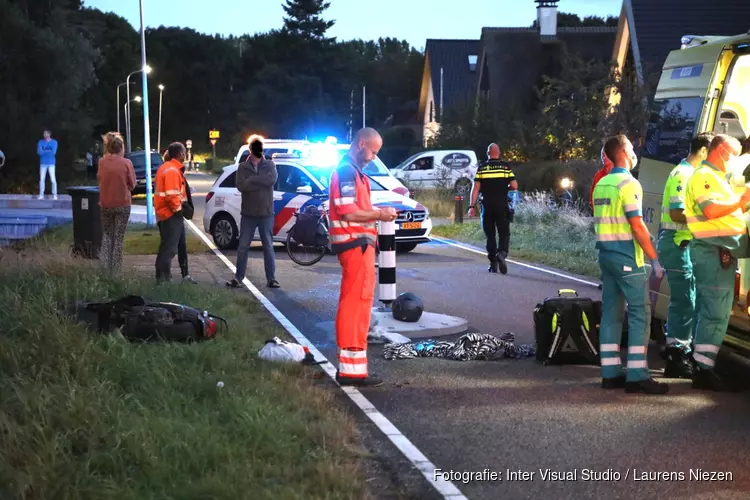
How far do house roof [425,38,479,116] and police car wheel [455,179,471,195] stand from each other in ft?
105

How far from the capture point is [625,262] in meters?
7.82

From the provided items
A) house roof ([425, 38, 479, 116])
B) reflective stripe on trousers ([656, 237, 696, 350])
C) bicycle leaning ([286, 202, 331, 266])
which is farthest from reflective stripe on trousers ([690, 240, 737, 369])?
house roof ([425, 38, 479, 116])

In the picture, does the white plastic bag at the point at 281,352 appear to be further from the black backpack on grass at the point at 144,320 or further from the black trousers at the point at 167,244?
the black trousers at the point at 167,244

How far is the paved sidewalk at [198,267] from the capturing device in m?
15.1

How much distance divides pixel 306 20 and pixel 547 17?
46.7 meters

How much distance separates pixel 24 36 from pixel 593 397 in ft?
109

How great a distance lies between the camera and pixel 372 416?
727 cm

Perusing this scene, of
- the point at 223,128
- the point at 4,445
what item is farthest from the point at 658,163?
the point at 223,128

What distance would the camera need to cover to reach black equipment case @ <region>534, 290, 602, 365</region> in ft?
29.1

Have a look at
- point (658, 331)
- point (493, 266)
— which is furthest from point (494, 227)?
point (658, 331)

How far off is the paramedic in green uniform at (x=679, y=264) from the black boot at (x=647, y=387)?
57cm

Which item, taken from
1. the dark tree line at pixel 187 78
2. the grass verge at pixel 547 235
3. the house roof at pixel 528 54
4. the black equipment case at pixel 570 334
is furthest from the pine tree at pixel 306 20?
the black equipment case at pixel 570 334

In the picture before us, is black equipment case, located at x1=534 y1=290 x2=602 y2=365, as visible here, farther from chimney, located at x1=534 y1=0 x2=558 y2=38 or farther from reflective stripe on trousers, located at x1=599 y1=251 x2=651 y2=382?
chimney, located at x1=534 y1=0 x2=558 y2=38

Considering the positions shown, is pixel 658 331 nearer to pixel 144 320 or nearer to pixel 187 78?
pixel 144 320
